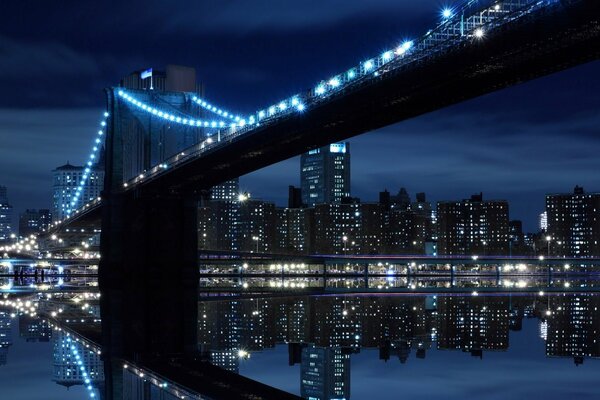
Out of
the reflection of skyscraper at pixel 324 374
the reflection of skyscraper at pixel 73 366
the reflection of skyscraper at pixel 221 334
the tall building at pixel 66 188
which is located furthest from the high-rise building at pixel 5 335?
the tall building at pixel 66 188

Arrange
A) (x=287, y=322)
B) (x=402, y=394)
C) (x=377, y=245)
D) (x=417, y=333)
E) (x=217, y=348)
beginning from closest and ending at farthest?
(x=402, y=394) → (x=217, y=348) → (x=417, y=333) → (x=287, y=322) → (x=377, y=245)

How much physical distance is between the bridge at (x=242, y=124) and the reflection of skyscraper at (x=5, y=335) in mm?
2227

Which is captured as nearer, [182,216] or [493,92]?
[493,92]

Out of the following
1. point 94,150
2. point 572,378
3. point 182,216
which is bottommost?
point 572,378

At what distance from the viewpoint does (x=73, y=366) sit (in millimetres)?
15891

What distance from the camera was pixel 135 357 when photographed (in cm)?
1792

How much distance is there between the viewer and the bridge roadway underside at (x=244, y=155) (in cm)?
2723

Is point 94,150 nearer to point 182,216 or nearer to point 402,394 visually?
point 182,216

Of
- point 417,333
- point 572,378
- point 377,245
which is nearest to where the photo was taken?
point 572,378

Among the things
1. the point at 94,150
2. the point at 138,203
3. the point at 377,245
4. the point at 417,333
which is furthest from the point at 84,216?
the point at 377,245

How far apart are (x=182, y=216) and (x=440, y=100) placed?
33010mm

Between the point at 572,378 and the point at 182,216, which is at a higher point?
the point at 182,216

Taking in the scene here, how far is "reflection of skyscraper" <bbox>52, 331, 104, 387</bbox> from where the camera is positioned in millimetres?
14430

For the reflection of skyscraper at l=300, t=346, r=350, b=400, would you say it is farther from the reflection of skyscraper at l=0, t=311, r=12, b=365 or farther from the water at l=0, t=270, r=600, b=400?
the reflection of skyscraper at l=0, t=311, r=12, b=365
